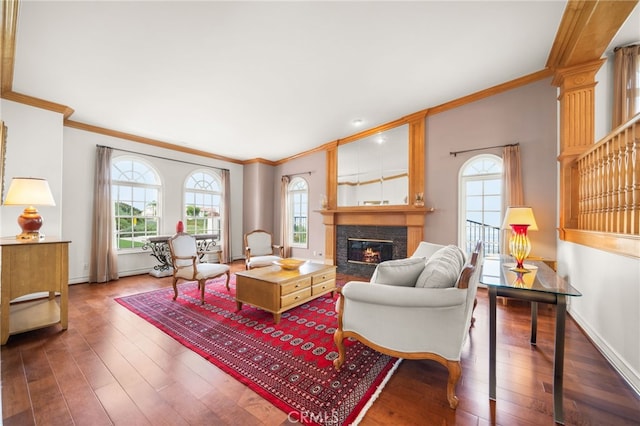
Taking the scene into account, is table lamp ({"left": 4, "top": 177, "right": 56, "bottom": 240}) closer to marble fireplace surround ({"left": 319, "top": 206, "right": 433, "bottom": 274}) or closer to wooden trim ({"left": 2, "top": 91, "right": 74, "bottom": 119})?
wooden trim ({"left": 2, "top": 91, "right": 74, "bottom": 119})

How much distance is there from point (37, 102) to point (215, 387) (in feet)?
15.1

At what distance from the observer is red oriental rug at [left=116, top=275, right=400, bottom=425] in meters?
1.54

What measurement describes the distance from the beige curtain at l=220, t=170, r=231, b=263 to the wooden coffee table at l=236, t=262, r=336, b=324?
350cm

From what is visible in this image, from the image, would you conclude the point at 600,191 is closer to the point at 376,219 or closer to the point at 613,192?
the point at 613,192

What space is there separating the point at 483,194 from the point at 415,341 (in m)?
3.10

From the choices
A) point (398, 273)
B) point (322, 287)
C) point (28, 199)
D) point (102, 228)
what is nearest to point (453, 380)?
point (398, 273)

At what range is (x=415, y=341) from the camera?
1642 mm

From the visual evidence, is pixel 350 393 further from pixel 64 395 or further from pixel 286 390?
pixel 64 395

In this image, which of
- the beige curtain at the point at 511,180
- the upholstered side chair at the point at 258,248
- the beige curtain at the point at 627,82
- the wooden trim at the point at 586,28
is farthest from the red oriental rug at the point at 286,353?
the beige curtain at the point at 627,82

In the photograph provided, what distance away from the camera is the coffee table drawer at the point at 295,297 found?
107 inches

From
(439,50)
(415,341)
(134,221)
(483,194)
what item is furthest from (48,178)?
(483,194)

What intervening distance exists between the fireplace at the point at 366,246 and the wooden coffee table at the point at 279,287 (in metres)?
1.76

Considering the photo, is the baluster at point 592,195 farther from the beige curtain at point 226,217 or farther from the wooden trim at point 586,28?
the beige curtain at point 226,217

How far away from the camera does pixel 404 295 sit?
5.23 ft
